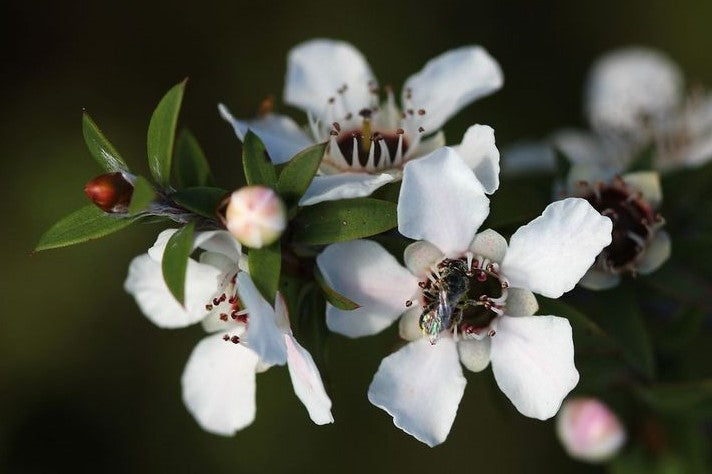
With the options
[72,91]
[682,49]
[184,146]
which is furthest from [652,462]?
[72,91]

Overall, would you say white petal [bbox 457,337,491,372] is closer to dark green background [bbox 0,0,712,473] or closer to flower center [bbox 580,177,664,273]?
flower center [bbox 580,177,664,273]

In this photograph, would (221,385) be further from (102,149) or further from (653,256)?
(653,256)

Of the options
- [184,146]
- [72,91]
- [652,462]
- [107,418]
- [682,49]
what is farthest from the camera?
[682,49]

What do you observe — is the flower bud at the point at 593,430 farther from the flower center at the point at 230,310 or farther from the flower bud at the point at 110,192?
the flower bud at the point at 110,192

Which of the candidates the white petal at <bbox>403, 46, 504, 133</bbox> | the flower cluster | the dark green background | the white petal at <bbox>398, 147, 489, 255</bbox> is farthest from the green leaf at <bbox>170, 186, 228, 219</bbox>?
the dark green background

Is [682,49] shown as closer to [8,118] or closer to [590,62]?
[590,62]

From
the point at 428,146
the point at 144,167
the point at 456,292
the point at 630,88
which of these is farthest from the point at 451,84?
the point at 144,167
